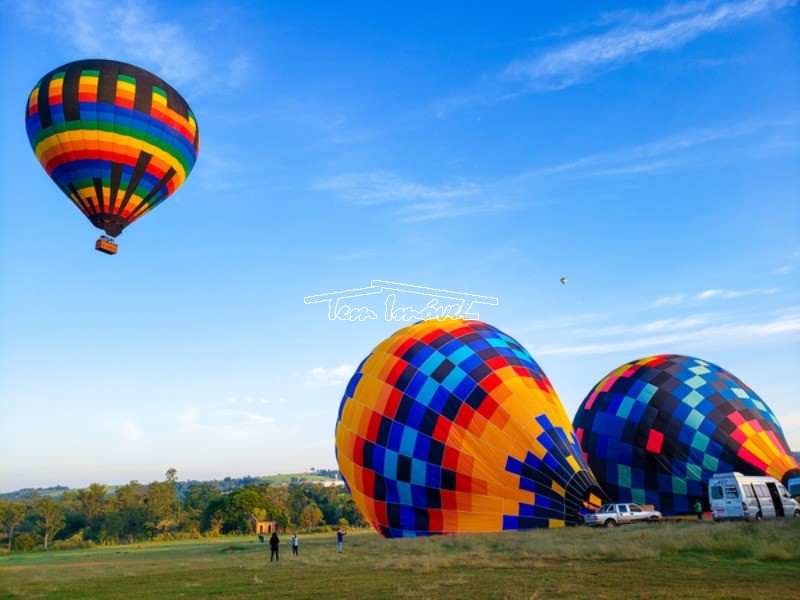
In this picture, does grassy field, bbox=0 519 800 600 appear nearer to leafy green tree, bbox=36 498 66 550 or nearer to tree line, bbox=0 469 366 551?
tree line, bbox=0 469 366 551

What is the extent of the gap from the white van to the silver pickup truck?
7.03 feet

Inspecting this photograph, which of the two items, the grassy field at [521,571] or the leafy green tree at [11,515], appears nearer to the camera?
the grassy field at [521,571]

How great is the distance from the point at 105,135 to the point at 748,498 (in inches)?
1076

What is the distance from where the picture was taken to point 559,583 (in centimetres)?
1120

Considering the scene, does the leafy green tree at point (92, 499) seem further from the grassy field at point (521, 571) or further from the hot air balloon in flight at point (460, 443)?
the hot air balloon in flight at point (460, 443)

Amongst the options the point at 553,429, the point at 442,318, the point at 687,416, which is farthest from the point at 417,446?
the point at 687,416

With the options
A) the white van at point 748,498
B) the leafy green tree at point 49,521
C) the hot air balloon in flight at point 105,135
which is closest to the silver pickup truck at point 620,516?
the white van at point 748,498

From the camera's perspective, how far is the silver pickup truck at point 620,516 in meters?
19.6

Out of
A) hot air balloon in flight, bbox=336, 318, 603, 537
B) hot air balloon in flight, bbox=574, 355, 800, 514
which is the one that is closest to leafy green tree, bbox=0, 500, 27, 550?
hot air balloon in flight, bbox=336, 318, 603, 537

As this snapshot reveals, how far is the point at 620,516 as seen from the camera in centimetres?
2052

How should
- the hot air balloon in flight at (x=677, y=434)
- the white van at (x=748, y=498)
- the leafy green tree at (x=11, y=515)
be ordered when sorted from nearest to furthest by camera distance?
the white van at (x=748, y=498) → the hot air balloon in flight at (x=677, y=434) → the leafy green tree at (x=11, y=515)

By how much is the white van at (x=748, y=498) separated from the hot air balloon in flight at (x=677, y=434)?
137 centimetres

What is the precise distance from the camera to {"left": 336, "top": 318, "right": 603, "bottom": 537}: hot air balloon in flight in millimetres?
19078

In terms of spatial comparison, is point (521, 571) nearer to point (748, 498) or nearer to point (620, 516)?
point (620, 516)
